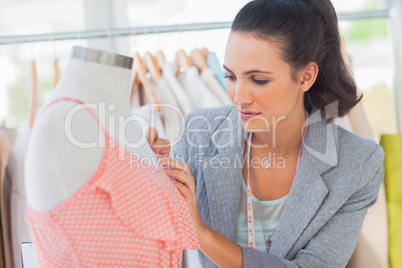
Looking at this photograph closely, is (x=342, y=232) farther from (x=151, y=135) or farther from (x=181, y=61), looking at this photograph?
(x=181, y=61)

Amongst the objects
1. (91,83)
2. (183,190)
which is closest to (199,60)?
(183,190)

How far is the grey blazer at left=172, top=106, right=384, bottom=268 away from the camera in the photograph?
127 cm

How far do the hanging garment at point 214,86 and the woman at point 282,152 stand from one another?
169 millimetres

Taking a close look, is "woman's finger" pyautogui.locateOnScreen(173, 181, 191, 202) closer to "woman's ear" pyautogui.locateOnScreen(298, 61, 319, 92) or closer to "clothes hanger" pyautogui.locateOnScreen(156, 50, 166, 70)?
"woman's ear" pyautogui.locateOnScreen(298, 61, 319, 92)

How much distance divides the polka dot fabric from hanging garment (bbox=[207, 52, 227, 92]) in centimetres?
91

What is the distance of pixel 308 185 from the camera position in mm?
1299

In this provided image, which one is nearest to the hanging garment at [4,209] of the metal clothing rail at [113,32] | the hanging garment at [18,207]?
the hanging garment at [18,207]

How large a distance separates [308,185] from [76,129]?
30.3 inches

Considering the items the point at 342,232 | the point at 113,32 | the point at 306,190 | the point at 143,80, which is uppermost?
the point at 113,32

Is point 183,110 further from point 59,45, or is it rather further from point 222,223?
point 59,45

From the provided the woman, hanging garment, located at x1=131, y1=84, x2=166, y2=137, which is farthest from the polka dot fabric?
hanging garment, located at x1=131, y1=84, x2=166, y2=137

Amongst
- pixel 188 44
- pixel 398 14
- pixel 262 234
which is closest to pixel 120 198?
pixel 262 234

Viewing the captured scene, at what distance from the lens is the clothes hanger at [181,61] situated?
5.37ft

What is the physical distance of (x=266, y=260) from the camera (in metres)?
1.16
